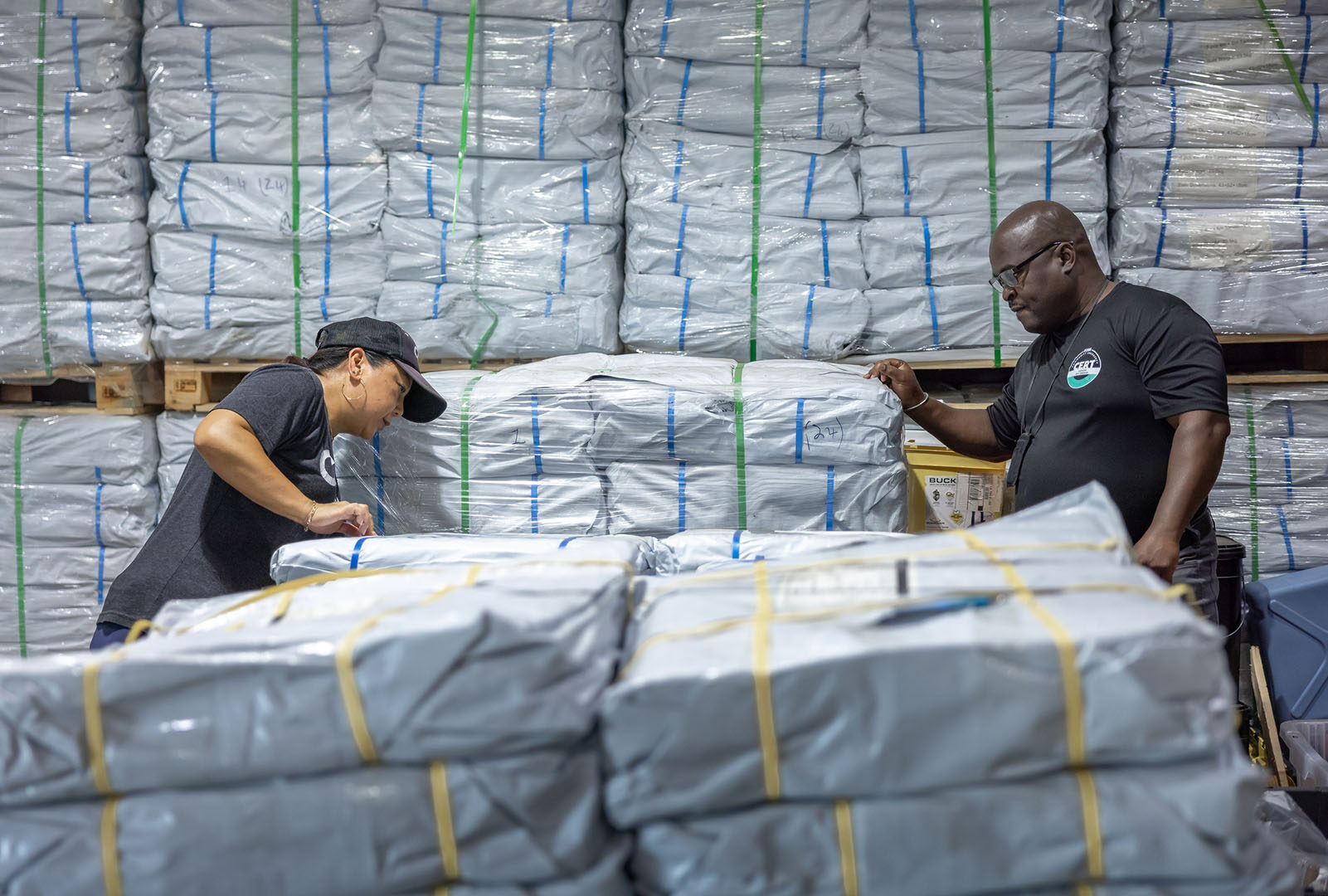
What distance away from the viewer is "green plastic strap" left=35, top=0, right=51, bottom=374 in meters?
3.91

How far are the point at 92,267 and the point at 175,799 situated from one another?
3.20m

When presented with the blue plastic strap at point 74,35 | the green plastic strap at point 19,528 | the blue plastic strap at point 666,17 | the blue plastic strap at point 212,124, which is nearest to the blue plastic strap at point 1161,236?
the blue plastic strap at point 666,17

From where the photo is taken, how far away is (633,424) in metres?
3.14

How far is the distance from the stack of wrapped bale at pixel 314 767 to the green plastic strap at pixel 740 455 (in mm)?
1770

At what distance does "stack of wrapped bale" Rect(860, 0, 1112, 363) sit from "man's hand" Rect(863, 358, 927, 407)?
53 cm

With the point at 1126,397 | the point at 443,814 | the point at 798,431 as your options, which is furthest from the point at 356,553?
the point at 1126,397

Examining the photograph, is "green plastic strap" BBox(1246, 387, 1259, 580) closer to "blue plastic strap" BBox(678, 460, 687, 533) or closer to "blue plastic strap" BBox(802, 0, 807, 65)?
"blue plastic strap" BBox(802, 0, 807, 65)

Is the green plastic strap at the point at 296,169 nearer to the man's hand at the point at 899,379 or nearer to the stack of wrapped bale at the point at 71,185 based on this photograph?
the stack of wrapped bale at the point at 71,185

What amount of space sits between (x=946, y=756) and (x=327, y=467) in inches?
81.8

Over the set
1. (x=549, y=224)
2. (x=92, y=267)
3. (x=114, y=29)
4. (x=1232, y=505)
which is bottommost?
(x=1232, y=505)

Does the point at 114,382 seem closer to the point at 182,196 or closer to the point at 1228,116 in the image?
the point at 182,196

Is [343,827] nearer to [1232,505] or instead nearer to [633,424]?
[633,424]

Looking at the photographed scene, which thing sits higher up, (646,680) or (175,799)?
(646,680)

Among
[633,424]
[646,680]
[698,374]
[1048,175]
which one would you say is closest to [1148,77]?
[1048,175]
